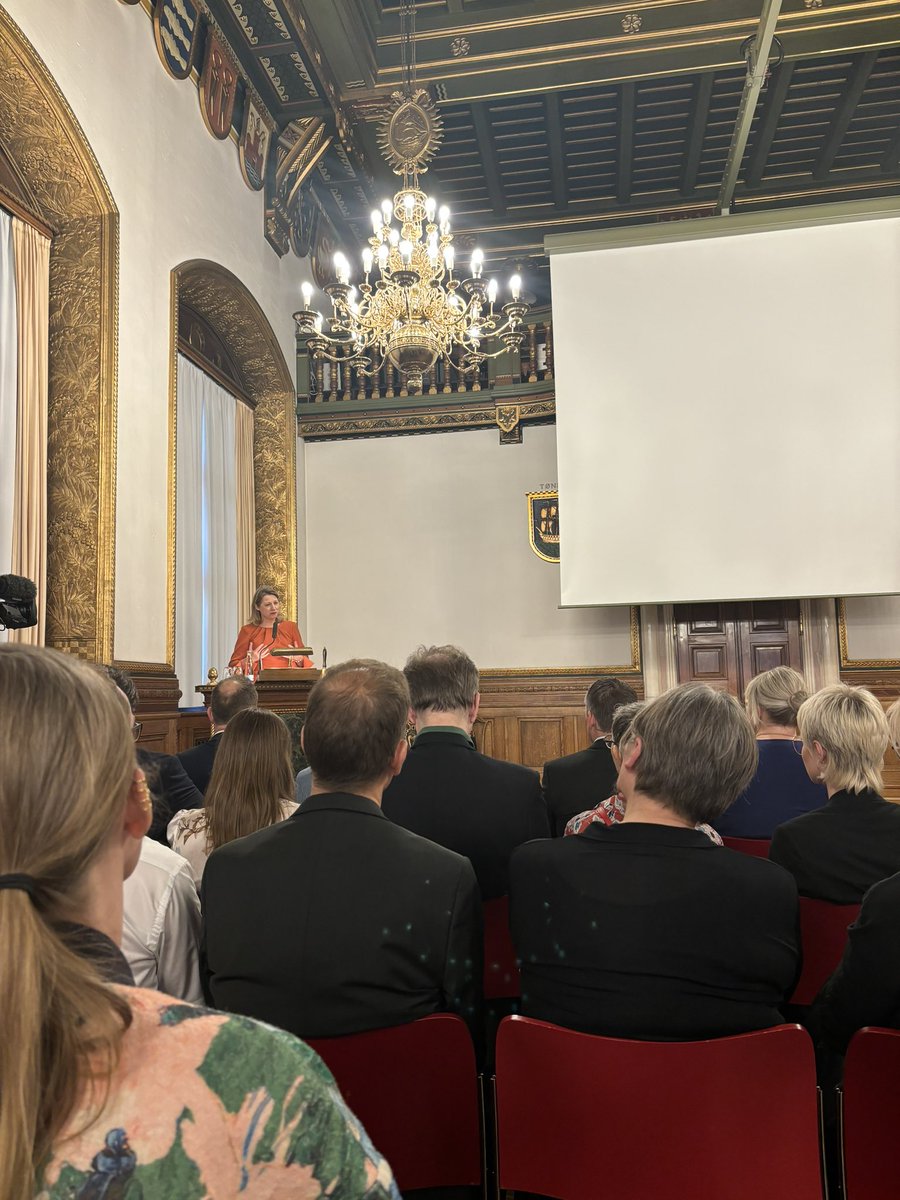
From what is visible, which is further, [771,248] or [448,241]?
[771,248]

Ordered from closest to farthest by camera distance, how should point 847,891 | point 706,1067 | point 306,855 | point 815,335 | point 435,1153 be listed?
1. point 706,1067
2. point 435,1153
3. point 306,855
4. point 847,891
5. point 815,335

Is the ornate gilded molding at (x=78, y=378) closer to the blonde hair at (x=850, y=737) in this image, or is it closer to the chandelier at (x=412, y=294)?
the chandelier at (x=412, y=294)

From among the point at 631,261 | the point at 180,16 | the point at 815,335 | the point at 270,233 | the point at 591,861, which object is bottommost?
the point at 591,861

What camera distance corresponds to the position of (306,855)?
160 cm

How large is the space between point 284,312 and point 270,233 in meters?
0.74

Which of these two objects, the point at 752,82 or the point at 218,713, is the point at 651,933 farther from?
the point at 752,82

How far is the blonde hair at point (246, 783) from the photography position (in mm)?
2369

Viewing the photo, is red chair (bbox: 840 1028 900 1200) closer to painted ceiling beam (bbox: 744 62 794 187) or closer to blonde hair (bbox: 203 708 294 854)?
blonde hair (bbox: 203 708 294 854)

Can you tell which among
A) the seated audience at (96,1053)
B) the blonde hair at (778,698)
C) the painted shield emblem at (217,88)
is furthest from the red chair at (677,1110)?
the painted shield emblem at (217,88)

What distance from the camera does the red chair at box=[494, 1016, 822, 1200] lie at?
1.28 metres

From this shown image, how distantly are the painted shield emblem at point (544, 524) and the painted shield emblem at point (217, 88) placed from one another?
4.04 metres

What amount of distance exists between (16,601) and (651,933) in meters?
1.64

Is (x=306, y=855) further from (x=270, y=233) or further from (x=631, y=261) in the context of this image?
(x=270, y=233)

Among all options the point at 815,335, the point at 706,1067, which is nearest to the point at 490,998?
the point at 706,1067
